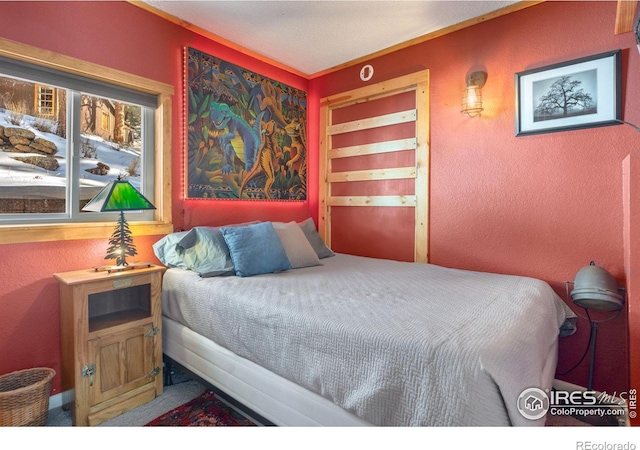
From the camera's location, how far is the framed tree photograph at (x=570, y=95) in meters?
1.99

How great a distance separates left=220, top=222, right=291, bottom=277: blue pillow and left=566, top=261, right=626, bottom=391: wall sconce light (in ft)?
5.78

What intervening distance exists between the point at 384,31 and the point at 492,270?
2.07 m

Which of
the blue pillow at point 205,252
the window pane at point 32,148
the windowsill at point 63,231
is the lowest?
the blue pillow at point 205,252

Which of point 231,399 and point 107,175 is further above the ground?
point 107,175

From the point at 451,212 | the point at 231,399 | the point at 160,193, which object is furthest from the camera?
the point at 451,212

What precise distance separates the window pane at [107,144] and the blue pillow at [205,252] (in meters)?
0.65

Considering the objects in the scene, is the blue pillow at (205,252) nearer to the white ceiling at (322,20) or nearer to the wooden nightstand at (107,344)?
the wooden nightstand at (107,344)

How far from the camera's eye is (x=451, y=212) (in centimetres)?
268

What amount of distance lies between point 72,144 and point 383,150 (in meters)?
2.39

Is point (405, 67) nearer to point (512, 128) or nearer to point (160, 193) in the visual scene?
point (512, 128)

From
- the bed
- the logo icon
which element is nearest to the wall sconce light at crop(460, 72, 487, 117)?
the bed

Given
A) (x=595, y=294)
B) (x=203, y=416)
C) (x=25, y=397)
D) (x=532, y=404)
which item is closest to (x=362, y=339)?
(x=532, y=404)

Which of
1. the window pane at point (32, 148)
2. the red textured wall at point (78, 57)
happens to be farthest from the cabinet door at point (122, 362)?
the window pane at point (32, 148)
